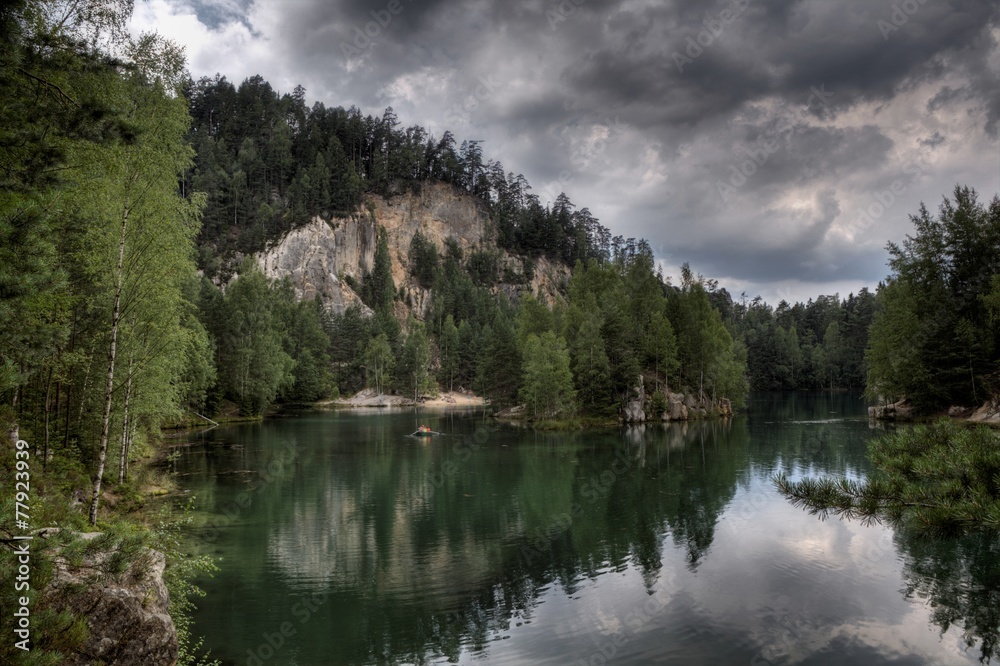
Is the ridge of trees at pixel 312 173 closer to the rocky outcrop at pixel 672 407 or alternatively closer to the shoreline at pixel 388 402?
the shoreline at pixel 388 402

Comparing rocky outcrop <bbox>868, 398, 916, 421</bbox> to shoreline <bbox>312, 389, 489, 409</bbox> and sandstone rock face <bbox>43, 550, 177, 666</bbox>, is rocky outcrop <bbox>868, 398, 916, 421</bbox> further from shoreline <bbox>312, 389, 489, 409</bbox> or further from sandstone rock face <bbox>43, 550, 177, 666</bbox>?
sandstone rock face <bbox>43, 550, 177, 666</bbox>

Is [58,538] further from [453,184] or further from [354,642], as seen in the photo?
[453,184]

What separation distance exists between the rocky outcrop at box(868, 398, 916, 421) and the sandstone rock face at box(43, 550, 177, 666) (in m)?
64.0

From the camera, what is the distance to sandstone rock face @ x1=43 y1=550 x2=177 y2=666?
7.29 m

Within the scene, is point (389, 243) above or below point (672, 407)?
above

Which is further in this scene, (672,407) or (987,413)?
(672,407)

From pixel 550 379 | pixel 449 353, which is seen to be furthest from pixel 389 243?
pixel 550 379

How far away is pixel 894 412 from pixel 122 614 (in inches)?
2735

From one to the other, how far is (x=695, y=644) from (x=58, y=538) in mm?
13088

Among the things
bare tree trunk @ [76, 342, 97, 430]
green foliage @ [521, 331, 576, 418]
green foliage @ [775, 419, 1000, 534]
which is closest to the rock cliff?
green foliage @ [521, 331, 576, 418]

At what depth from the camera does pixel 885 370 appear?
56.9 meters

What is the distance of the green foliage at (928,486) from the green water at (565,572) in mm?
6849

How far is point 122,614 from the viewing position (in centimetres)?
810

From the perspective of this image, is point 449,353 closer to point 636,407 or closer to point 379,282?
point 379,282
